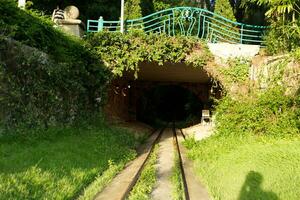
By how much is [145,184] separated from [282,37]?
7795 mm

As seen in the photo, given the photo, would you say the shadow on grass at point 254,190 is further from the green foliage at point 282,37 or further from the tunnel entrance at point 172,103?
the tunnel entrance at point 172,103

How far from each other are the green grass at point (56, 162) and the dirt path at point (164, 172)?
0.89 meters

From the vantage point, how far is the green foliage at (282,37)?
40.9 feet

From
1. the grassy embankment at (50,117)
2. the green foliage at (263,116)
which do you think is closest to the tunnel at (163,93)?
the green foliage at (263,116)

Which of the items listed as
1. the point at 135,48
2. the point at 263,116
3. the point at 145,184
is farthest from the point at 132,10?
the point at 145,184

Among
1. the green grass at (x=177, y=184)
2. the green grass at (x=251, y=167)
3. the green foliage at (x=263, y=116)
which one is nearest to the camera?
the green grass at (x=251, y=167)

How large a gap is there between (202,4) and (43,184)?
2814 cm

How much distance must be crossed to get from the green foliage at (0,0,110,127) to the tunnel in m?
4.03

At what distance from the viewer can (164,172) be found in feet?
31.9

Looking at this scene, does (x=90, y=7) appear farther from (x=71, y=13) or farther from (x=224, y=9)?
(x=71, y=13)

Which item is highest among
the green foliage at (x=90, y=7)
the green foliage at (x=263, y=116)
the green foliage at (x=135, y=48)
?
the green foliage at (x=90, y=7)

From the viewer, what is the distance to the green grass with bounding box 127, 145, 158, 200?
24.0 ft

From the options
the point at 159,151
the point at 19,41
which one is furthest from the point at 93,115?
the point at 19,41

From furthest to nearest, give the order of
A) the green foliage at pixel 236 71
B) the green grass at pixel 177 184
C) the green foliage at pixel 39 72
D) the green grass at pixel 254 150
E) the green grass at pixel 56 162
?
the green foliage at pixel 236 71 < the green foliage at pixel 39 72 < the green grass at pixel 177 184 < the green grass at pixel 254 150 < the green grass at pixel 56 162
